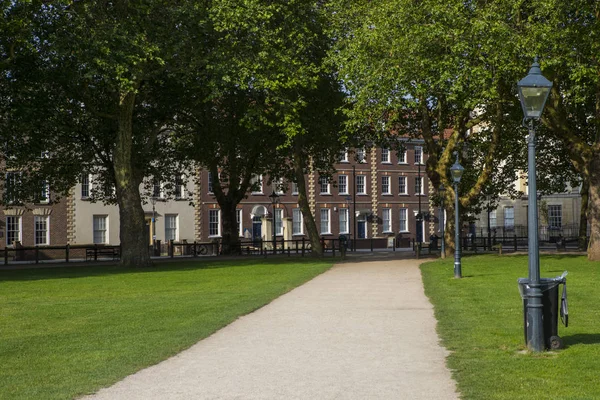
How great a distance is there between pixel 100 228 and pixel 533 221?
190 feet

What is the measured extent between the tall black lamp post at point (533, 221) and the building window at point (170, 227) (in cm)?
5982

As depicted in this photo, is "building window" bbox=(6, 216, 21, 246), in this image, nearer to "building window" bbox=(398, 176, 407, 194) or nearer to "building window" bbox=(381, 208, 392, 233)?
"building window" bbox=(381, 208, 392, 233)

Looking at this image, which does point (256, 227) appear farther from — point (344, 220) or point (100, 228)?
point (100, 228)

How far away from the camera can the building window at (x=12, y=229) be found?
6053 cm

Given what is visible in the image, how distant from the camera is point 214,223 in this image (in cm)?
7262

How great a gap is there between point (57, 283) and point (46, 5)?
32.2 ft

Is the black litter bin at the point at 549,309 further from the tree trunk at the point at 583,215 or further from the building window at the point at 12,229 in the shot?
the building window at the point at 12,229

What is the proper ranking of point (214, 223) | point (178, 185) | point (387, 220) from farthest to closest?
point (387, 220) < point (214, 223) < point (178, 185)

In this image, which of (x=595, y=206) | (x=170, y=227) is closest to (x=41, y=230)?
(x=170, y=227)

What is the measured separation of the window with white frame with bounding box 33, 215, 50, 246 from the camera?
61875 mm

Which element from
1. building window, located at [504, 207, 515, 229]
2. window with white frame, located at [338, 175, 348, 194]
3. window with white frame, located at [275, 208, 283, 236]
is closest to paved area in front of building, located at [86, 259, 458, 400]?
window with white frame, located at [275, 208, 283, 236]

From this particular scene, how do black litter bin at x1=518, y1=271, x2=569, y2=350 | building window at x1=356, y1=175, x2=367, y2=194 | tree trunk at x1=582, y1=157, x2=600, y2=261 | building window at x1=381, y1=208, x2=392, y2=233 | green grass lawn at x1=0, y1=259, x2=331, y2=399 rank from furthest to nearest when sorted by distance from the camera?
building window at x1=381, y1=208, x2=392, y2=233, building window at x1=356, y1=175, x2=367, y2=194, tree trunk at x1=582, y1=157, x2=600, y2=261, black litter bin at x1=518, y1=271, x2=569, y2=350, green grass lawn at x1=0, y1=259, x2=331, y2=399

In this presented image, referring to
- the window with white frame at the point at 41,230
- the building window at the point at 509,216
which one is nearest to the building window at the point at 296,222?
the building window at the point at 509,216

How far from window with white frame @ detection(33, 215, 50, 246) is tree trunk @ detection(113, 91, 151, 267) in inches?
1075
